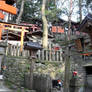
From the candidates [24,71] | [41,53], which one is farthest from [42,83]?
[41,53]

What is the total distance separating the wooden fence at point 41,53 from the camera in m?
12.6

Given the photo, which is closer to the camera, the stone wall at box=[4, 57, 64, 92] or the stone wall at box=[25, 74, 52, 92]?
the stone wall at box=[25, 74, 52, 92]

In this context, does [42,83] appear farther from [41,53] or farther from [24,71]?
[41,53]

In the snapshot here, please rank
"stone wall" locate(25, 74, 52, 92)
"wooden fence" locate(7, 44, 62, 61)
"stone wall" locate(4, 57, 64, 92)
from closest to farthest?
"stone wall" locate(25, 74, 52, 92)
"stone wall" locate(4, 57, 64, 92)
"wooden fence" locate(7, 44, 62, 61)

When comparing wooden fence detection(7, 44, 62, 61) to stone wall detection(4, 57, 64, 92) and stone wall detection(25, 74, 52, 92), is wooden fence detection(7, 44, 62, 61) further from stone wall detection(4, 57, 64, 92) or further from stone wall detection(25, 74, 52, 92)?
stone wall detection(25, 74, 52, 92)

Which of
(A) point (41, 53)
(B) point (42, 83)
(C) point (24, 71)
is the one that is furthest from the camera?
(A) point (41, 53)

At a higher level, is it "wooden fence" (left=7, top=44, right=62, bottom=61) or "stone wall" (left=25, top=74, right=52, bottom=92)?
"wooden fence" (left=7, top=44, right=62, bottom=61)

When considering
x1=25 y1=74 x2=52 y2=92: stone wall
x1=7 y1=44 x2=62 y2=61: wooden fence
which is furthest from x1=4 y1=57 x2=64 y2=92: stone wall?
x1=7 y1=44 x2=62 y2=61: wooden fence

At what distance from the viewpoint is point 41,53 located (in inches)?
523

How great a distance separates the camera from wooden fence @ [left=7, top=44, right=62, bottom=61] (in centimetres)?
1264

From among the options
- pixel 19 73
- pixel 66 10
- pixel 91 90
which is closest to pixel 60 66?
pixel 19 73

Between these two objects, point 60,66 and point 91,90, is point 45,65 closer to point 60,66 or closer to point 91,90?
point 60,66

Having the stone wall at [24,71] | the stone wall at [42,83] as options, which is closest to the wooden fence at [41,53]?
the stone wall at [24,71]

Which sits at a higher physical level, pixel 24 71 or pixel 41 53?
pixel 41 53
